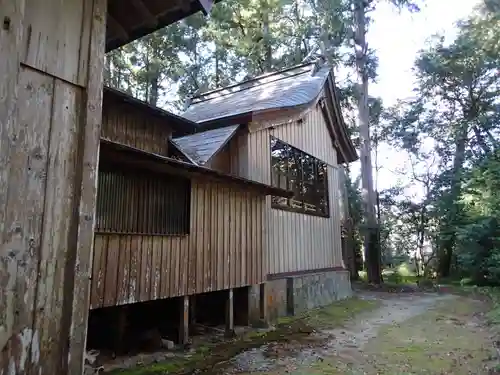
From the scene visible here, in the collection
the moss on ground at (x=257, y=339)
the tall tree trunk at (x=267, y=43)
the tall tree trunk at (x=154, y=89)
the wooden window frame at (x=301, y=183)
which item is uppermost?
the tall tree trunk at (x=267, y=43)

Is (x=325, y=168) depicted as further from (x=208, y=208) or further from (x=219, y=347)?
(x=219, y=347)

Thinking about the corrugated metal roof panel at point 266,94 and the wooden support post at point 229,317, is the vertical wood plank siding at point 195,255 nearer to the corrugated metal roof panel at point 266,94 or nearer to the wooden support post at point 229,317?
the wooden support post at point 229,317

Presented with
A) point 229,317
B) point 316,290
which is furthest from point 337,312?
point 229,317

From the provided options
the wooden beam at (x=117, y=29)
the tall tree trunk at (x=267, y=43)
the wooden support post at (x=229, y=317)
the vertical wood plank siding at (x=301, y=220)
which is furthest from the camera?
the tall tree trunk at (x=267, y=43)

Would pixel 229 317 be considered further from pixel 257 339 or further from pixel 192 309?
pixel 192 309

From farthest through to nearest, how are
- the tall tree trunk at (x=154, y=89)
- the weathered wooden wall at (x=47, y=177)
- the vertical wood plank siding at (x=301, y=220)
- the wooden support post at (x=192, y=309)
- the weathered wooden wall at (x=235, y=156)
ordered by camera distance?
the tall tree trunk at (x=154, y=89)
the vertical wood plank siding at (x=301, y=220)
the weathered wooden wall at (x=235, y=156)
the wooden support post at (x=192, y=309)
the weathered wooden wall at (x=47, y=177)

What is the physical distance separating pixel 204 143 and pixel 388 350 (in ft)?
15.5

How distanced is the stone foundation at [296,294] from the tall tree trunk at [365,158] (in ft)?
12.3

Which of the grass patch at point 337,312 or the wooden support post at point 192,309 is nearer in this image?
the wooden support post at point 192,309

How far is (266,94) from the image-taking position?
1044cm

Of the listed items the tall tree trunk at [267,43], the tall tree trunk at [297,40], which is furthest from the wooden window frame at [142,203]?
the tall tree trunk at [297,40]

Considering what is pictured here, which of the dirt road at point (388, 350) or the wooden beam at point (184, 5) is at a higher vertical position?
the wooden beam at point (184, 5)

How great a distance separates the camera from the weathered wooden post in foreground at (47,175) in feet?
6.61

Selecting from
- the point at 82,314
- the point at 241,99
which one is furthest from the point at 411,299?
the point at 82,314
